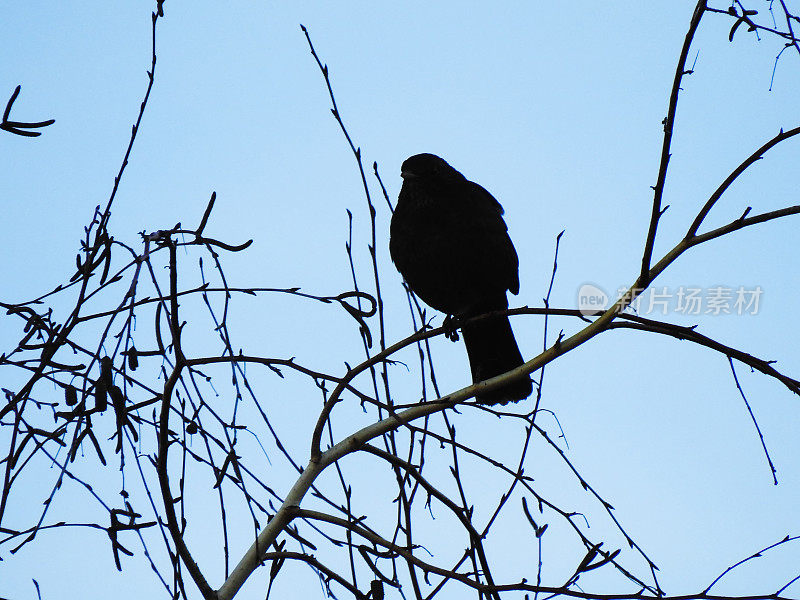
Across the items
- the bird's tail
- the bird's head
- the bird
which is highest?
the bird's head

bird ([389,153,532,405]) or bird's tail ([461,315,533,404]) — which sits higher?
bird ([389,153,532,405])

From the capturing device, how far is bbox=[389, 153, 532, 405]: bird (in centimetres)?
451

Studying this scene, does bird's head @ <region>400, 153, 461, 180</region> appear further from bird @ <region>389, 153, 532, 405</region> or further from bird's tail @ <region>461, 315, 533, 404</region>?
bird's tail @ <region>461, 315, 533, 404</region>

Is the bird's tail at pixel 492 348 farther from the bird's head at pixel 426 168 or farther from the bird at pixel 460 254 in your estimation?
the bird's head at pixel 426 168

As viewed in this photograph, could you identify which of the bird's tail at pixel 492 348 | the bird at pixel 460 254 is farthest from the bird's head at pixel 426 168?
the bird's tail at pixel 492 348

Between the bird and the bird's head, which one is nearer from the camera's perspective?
the bird

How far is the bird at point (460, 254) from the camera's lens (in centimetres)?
451

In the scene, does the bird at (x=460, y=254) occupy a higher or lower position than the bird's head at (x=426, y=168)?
lower

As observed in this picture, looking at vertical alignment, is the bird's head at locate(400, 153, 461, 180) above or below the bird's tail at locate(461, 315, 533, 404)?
above

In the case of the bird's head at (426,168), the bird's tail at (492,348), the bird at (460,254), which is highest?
the bird's head at (426,168)

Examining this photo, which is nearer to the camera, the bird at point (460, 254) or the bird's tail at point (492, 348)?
the bird at point (460, 254)

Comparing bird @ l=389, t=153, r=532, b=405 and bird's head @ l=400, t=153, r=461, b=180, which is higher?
bird's head @ l=400, t=153, r=461, b=180

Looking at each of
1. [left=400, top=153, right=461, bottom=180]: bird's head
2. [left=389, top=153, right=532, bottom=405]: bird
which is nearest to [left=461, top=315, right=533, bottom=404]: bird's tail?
[left=389, top=153, right=532, bottom=405]: bird

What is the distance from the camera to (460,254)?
4488mm
